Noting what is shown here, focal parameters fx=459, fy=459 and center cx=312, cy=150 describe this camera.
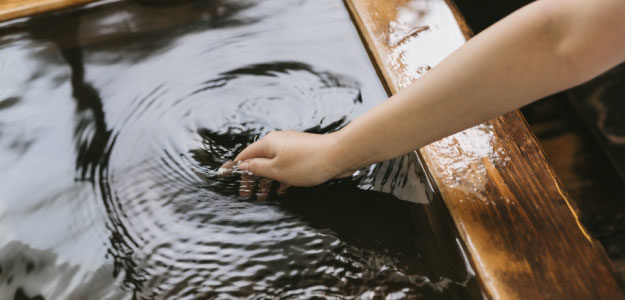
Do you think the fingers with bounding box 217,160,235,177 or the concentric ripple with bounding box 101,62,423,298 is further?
the fingers with bounding box 217,160,235,177

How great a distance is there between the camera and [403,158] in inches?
32.2

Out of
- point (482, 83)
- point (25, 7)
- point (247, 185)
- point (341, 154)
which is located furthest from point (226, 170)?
point (25, 7)

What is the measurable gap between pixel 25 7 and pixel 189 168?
1.84 feet

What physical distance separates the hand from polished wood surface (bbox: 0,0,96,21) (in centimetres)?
58

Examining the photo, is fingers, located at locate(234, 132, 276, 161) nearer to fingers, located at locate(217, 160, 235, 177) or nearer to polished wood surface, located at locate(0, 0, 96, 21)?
fingers, located at locate(217, 160, 235, 177)

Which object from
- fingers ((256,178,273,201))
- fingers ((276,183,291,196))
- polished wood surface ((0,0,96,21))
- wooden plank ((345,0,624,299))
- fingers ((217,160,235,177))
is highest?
polished wood surface ((0,0,96,21))

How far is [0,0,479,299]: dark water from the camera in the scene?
70 cm

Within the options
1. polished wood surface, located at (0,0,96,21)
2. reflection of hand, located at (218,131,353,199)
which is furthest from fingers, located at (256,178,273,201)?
polished wood surface, located at (0,0,96,21)

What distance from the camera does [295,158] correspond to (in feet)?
2.59

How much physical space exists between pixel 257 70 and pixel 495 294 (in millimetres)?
613

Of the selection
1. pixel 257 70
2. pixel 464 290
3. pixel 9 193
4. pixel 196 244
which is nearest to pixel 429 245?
pixel 464 290

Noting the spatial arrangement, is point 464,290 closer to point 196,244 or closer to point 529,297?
point 529,297

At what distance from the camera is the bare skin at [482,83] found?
0.57 metres

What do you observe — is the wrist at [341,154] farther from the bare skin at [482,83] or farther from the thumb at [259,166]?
the thumb at [259,166]
